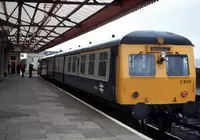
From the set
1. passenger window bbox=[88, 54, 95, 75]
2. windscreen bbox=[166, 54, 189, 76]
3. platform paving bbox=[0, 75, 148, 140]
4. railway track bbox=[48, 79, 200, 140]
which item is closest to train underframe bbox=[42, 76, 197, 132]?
railway track bbox=[48, 79, 200, 140]

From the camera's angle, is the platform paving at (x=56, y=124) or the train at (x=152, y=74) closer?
the platform paving at (x=56, y=124)

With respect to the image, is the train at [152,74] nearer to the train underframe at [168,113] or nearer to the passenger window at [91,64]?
the train underframe at [168,113]

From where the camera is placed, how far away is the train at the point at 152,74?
33.1ft

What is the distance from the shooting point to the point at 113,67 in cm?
1066

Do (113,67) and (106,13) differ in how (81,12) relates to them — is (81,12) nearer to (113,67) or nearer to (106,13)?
(106,13)

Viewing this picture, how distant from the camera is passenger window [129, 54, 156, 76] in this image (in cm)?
1026

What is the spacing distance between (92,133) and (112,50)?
3689 mm

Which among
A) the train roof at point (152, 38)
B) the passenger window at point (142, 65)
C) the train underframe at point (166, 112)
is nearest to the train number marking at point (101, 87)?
the train underframe at point (166, 112)

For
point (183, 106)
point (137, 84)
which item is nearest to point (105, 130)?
point (137, 84)

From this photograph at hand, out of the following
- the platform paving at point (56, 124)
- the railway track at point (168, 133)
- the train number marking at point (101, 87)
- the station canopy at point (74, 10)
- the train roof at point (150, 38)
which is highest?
the station canopy at point (74, 10)

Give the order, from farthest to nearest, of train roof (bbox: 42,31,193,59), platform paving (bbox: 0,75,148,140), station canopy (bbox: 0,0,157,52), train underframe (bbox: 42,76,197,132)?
1. station canopy (bbox: 0,0,157,52)
2. train underframe (bbox: 42,76,197,132)
3. train roof (bbox: 42,31,193,59)
4. platform paving (bbox: 0,75,148,140)

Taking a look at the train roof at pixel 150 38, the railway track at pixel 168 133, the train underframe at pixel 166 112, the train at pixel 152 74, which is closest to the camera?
the train at pixel 152 74

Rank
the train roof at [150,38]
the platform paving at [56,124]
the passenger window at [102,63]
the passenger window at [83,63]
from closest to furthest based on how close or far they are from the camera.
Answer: the platform paving at [56,124] → the train roof at [150,38] → the passenger window at [102,63] → the passenger window at [83,63]

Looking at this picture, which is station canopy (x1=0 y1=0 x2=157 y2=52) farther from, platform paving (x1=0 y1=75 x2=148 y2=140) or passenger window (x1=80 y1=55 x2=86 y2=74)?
platform paving (x1=0 y1=75 x2=148 y2=140)
